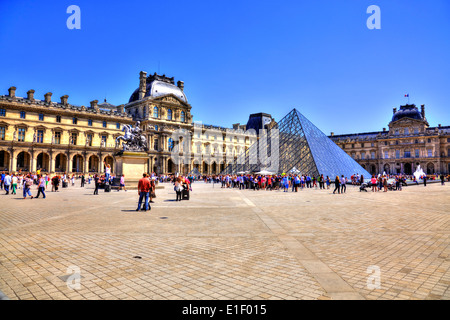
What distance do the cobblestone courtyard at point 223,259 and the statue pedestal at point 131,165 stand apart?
43.3 ft

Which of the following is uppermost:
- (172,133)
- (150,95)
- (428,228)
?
(150,95)

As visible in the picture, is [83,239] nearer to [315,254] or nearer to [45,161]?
[315,254]

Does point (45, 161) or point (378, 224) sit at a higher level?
point (45, 161)

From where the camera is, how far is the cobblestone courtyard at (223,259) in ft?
10.6

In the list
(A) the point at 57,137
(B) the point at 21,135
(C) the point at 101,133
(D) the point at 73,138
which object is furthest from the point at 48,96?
(C) the point at 101,133

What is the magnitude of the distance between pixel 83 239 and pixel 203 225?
271cm

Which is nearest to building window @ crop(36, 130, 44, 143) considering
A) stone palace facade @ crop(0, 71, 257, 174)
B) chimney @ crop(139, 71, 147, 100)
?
stone palace facade @ crop(0, 71, 257, 174)

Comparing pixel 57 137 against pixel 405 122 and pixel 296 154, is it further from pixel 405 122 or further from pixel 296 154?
pixel 405 122

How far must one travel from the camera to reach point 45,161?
4456 cm

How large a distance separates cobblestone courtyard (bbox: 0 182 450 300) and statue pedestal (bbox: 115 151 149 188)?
13.2 m

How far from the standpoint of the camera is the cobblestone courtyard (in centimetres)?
323

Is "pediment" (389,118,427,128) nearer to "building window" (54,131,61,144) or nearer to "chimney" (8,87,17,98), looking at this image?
"building window" (54,131,61,144)

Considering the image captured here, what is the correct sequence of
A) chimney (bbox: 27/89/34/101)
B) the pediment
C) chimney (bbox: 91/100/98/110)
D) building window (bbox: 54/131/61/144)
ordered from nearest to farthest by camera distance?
chimney (bbox: 27/89/34/101), building window (bbox: 54/131/61/144), chimney (bbox: 91/100/98/110), the pediment
